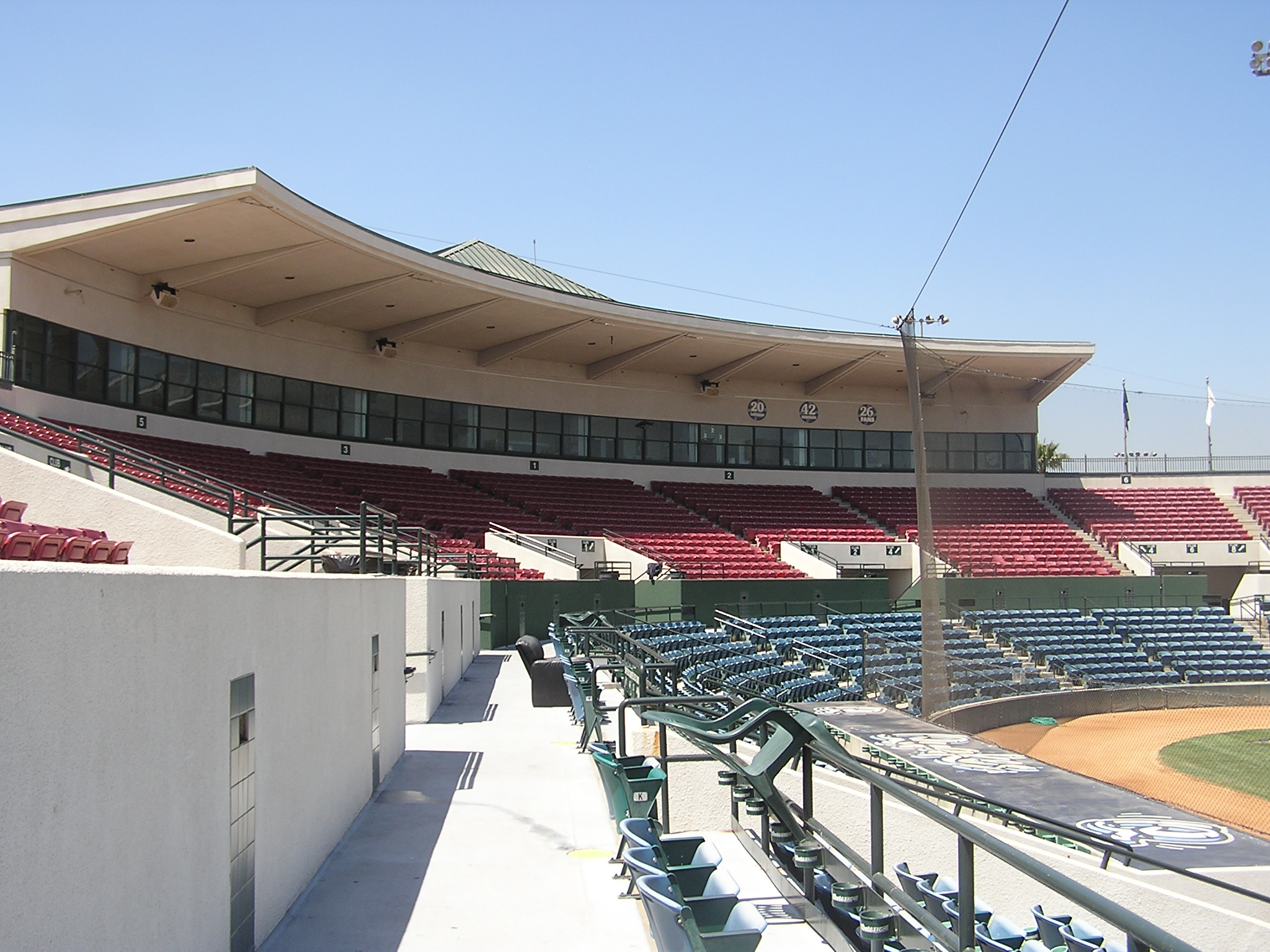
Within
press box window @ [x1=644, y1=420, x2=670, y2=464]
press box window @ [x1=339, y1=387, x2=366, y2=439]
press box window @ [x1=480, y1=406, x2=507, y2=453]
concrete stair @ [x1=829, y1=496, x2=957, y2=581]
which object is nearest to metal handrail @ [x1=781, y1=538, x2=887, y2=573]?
concrete stair @ [x1=829, y1=496, x2=957, y2=581]

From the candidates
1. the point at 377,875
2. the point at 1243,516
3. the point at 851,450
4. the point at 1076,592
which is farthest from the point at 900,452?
the point at 377,875

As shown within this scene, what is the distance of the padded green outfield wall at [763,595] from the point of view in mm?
27000

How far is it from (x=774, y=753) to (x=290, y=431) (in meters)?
25.6

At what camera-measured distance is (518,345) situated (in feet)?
107

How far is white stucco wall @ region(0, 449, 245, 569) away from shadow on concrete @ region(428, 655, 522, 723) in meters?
4.05

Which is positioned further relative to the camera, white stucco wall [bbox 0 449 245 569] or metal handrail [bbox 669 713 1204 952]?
white stucco wall [bbox 0 449 245 569]

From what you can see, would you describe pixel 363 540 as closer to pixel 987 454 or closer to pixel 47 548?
pixel 47 548

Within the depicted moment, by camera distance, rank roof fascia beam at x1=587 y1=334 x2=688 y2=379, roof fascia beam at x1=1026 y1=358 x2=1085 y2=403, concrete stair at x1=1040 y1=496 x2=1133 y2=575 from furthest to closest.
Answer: roof fascia beam at x1=1026 y1=358 x2=1085 y2=403
concrete stair at x1=1040 y1=496 x2=1133 y2=575
roof fascia beam at x1=587 y1=334 x2=688 y2=379

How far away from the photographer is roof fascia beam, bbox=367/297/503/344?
29.0 m

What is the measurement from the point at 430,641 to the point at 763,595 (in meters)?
15.6

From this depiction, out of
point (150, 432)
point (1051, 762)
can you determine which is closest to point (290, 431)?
point (150, 432)

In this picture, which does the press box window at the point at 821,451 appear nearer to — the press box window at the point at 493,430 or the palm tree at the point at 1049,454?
the press box window at the point at 493,430

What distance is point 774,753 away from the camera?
478 centimetres

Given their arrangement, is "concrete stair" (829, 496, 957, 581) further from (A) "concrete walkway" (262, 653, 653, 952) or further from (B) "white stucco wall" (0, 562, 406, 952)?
(B) "white stucco wall" (0, 562, 406, 952)
